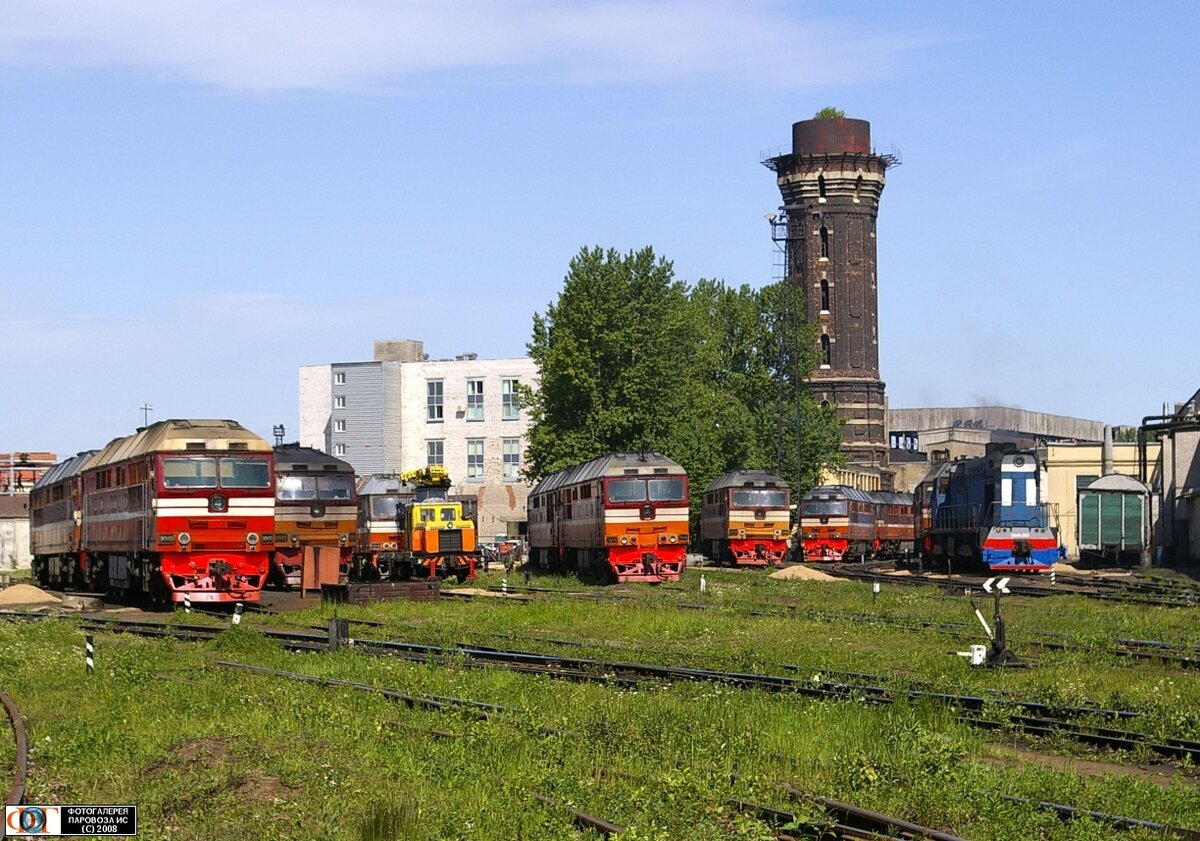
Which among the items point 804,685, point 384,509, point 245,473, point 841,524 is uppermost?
point 245,473

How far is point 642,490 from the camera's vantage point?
1906 inches

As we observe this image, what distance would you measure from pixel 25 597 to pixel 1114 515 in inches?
1838

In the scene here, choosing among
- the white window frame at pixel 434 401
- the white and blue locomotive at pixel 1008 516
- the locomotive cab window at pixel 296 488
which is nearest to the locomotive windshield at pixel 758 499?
the white and blue locomotive at pixel 1008 516

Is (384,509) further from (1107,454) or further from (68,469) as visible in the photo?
(1107,454)

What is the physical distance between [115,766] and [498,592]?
30660 millimetres

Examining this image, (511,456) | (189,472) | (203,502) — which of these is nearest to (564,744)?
(203,502)

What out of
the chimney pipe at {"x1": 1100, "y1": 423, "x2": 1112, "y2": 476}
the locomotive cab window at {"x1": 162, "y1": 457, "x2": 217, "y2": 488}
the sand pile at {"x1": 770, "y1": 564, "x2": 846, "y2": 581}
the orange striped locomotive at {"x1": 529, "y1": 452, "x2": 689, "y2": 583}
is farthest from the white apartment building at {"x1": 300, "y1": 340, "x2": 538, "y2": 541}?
the locomotive cab window at {"x1": 162, "y1": 457, "x2": 217, "y2": 488}

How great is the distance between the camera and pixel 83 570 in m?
45.4

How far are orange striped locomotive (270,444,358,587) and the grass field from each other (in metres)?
16.7

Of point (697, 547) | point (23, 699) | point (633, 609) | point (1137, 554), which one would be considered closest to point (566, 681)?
point (23, 699)

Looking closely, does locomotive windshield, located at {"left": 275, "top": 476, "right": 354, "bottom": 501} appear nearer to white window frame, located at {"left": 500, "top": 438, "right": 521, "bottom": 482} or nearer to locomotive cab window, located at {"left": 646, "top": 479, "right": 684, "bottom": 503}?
locomotive cab window, located at {"left": 646, "top": 479, "right": 684, "bottom": 503}

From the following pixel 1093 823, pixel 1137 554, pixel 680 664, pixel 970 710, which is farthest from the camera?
pixel 1137 554

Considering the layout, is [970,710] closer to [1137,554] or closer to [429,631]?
[429,631]

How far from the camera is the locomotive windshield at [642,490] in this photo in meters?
48.1
